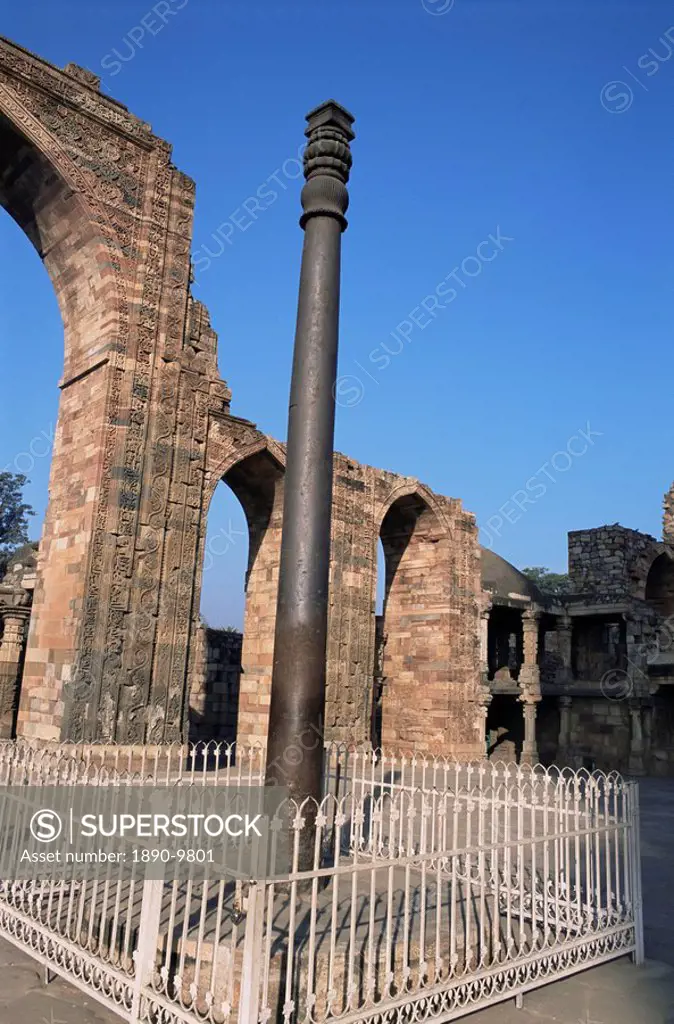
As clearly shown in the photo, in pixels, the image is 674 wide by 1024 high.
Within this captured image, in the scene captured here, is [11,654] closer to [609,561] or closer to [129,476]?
[129,476]

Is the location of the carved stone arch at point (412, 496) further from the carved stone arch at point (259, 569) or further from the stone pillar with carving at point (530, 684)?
the stone pillar with carving at point (530, 684)

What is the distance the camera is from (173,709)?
34.0 ft

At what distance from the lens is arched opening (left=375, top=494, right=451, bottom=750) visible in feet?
57.7

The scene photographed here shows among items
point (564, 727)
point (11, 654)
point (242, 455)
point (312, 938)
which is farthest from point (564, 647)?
point (312, 938)

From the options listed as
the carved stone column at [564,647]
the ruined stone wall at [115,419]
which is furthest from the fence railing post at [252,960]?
the carved stone column at [564,647]

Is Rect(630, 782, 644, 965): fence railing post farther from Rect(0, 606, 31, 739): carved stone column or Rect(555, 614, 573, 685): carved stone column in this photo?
Rect(555, 614, 573, 685): carved stone column

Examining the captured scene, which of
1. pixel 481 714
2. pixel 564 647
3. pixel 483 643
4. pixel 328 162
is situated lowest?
pixel 481 714

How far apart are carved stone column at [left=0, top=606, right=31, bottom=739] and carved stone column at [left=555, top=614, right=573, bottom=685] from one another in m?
13.1

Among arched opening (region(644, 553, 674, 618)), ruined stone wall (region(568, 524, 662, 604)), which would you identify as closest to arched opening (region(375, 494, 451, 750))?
A: ruined stone wall (region(568, 524, 662, 604))

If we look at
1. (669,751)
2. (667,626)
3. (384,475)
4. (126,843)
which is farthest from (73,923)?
(667,626)

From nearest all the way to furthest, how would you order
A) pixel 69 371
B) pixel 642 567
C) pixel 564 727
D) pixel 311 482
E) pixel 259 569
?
pixel 311 482 < pixel 69 371 < pixel 259 569 < pixel 564 727 < pixel 642 567

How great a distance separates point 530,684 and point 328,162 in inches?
632

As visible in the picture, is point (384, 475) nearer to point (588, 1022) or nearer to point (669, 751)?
point (669, 751)

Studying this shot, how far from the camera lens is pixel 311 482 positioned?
4.55m
